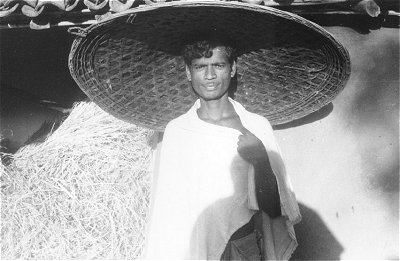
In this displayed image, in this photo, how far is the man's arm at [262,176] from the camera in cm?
211

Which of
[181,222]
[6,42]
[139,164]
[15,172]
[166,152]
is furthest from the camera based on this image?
[6,42]

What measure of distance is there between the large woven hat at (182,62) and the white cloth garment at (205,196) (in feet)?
1.34

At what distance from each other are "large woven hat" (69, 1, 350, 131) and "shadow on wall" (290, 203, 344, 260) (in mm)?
668

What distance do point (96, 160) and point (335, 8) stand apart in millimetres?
1864

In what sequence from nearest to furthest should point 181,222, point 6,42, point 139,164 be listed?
1. point 181,222
2. point 139,164
3. point 6,42

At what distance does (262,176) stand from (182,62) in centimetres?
82

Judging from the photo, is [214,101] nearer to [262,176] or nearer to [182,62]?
[182,62]

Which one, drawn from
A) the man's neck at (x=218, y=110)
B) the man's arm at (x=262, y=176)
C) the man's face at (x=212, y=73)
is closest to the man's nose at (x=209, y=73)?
the man's face at (x=212, y=73)

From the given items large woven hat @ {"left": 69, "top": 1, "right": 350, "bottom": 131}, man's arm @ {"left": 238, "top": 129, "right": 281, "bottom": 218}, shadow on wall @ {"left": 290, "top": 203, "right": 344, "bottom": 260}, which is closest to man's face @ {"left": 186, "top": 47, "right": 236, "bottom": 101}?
large woven hat @ {"left": 69, "top": 1, "right": 350, "bottom": 131}

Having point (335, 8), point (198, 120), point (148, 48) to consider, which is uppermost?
point (335, 8)

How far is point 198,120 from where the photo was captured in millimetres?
2262

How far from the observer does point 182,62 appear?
8.07 ft

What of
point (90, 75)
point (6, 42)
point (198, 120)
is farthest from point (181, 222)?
point (6, 42)

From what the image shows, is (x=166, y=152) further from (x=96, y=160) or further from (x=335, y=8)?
(x=335, y=8)
